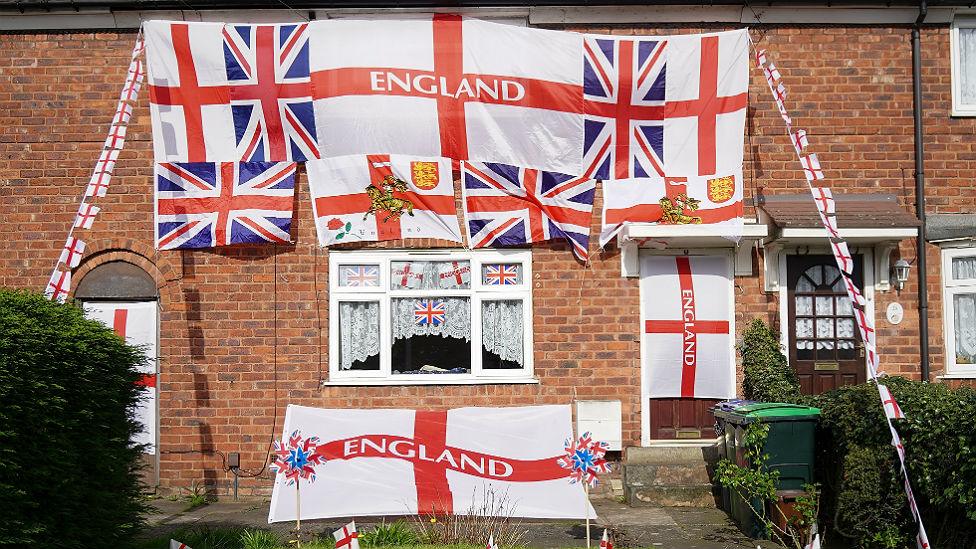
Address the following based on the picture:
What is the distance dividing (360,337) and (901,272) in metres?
6.95

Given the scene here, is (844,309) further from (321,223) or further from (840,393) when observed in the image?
(321,223)

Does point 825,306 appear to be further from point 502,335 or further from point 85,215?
point 85,215

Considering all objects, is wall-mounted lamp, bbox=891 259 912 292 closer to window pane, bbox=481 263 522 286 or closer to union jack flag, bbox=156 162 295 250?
window pane, bbox=481 263 522 286

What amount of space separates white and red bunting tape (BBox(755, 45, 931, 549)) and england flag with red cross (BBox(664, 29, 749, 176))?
1.31 feet

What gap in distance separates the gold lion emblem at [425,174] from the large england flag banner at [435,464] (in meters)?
2.90

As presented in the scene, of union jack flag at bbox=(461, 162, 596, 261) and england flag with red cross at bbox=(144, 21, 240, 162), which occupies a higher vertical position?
england flag with red cross at bbox=(144, 21, 240, 162)

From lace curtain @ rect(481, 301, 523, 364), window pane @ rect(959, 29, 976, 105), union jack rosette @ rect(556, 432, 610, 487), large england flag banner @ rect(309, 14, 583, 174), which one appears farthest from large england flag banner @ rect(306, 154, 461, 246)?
window pane @ rect(959, 29, 976, 105)

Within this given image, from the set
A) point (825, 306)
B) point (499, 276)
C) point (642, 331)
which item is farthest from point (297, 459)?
point (825, 306)

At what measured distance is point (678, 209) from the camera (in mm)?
11555

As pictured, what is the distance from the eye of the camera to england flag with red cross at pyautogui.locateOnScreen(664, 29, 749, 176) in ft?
37.9

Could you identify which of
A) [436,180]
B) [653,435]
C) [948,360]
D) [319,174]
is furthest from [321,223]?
[948,360]

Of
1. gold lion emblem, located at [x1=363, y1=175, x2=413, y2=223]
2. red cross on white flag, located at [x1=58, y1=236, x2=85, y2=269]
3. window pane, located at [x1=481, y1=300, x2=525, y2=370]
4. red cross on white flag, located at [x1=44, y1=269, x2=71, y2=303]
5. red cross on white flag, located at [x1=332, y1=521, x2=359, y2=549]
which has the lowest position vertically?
red cross on white flag, located at [x1=332, y1=521, x2=359, y2=549]

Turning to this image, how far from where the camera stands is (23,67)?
1186 cm

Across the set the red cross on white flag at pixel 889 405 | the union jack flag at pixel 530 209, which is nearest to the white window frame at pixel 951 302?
the red cross on white flag at pixel 889 405
